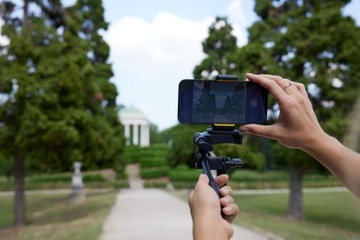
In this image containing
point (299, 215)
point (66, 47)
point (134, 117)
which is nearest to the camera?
point (66, 47)

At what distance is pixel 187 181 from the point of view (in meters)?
27.6

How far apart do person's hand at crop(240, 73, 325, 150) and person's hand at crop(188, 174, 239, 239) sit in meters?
0.19

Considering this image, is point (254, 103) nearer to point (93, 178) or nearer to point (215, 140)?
point (215, 140)

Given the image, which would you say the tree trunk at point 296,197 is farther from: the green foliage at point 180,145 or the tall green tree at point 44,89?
the green foliage at point 180,145

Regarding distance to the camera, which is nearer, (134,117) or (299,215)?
(299,215)

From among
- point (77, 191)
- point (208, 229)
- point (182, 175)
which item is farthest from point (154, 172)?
point (208, 229)

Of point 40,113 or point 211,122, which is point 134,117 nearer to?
point 40,113

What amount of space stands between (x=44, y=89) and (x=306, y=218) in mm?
8610

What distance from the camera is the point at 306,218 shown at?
1448cm

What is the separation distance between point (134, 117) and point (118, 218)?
874 centimetres

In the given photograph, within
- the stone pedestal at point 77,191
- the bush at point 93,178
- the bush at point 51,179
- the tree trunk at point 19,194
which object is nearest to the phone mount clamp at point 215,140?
the tree trunk at point 19,194

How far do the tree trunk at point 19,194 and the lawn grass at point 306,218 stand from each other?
18.7 feet

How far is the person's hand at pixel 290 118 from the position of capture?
104cm

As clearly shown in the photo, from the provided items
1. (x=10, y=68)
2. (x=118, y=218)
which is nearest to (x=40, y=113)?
(x=10, y=68)
